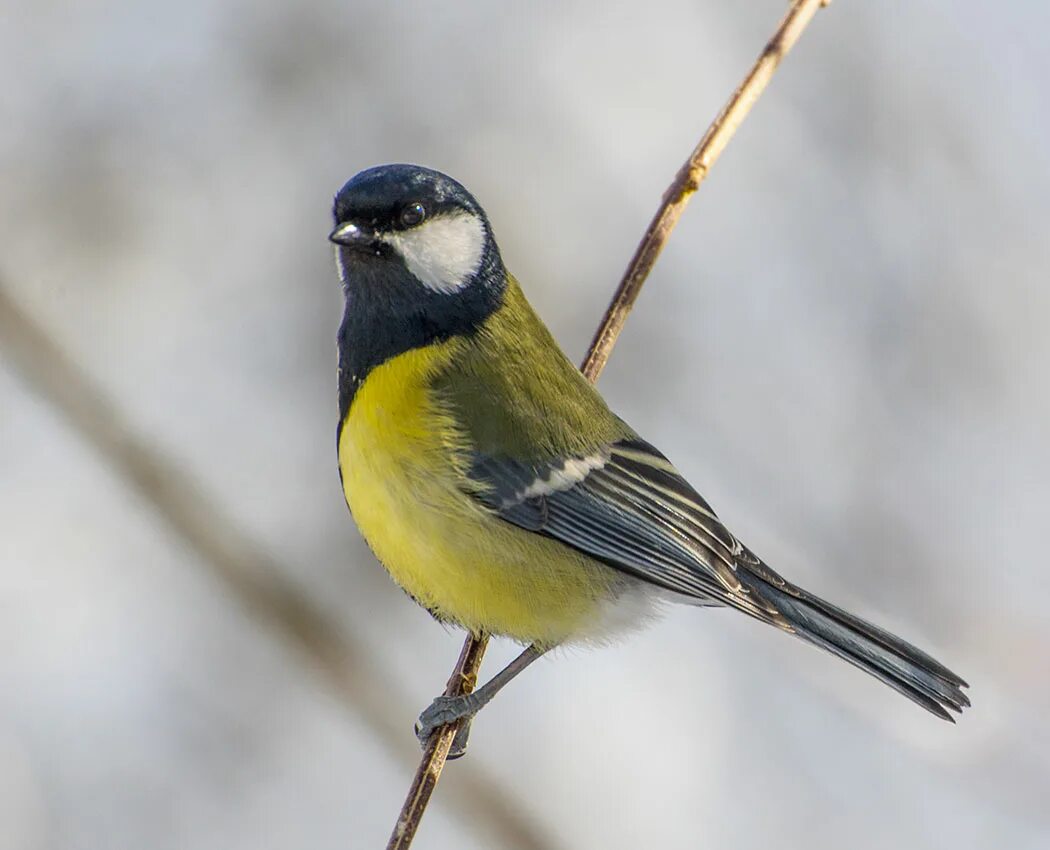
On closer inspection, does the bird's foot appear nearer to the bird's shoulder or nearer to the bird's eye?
the bird's shoulder

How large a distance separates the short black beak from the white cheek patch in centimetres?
4

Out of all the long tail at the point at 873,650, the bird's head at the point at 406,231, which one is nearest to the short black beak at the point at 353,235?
the bird's head at the point at 406,231

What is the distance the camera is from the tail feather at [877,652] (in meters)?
2.96

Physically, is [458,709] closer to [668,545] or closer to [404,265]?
[668,545]

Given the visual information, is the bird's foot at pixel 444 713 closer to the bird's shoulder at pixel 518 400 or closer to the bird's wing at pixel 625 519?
the bird's wing at pixel 625 519

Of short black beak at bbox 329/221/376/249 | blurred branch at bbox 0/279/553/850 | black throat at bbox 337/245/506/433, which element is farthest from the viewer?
black throat at bbox 337/245/506/433

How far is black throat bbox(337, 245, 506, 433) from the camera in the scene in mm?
3051

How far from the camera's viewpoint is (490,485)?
120 inches

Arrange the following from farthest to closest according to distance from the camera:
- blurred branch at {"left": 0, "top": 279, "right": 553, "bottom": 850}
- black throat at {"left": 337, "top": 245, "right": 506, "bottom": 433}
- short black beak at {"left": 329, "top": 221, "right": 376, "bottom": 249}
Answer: black throat at {"left": 337, "top": 245, "right": 506, "bottom": 433} → short black beak at {"left": 329, "top": 221, "right": 376, "bottom": 249} → blurred branch at {"left": 0, "top": 279, "right": 553, "bottom": 850}

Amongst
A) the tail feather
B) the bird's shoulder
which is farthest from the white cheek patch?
the tail feather

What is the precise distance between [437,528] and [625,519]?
45 cm

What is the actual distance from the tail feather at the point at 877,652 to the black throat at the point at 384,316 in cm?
95

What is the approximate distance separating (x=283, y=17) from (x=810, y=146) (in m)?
1.95

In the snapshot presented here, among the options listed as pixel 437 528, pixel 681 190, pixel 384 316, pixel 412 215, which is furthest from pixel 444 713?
pixel 681 190
